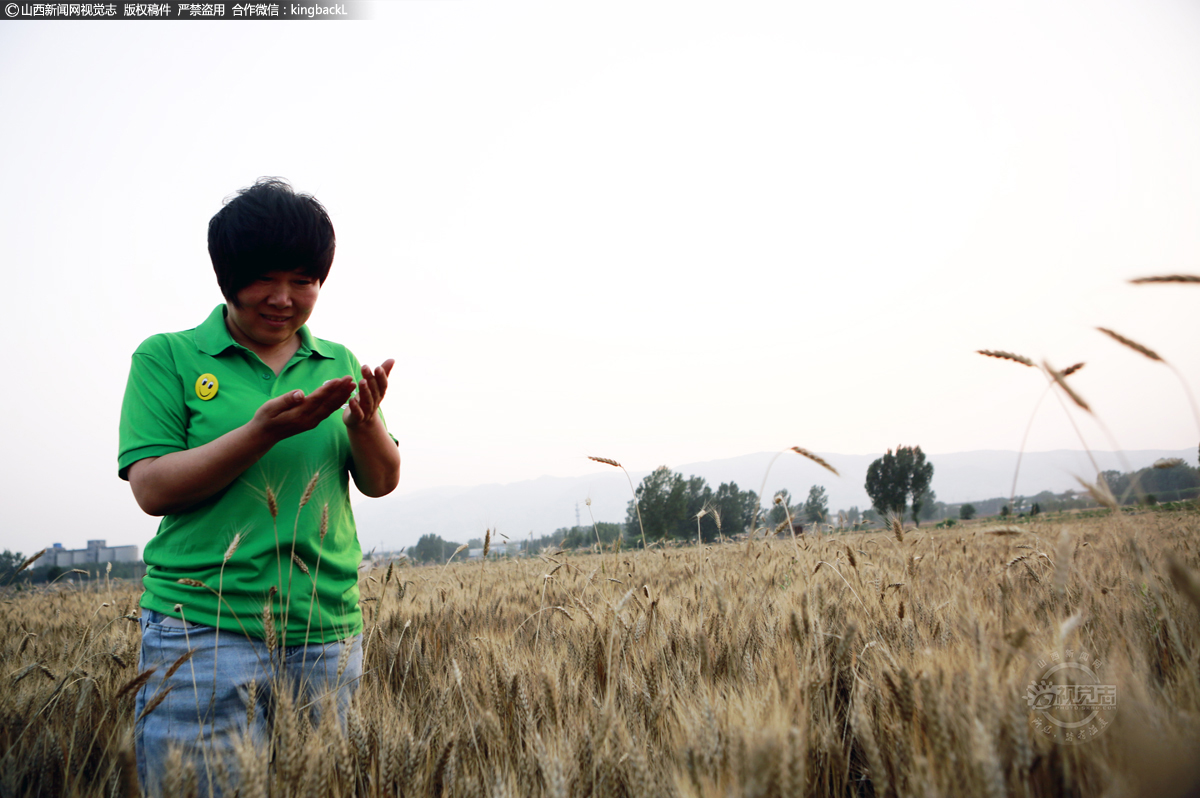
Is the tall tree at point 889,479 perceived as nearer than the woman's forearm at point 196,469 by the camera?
No

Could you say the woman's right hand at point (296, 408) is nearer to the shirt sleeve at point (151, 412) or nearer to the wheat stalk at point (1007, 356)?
the shirt sleeve at point (151, 412)

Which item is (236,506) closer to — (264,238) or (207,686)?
(207,686)

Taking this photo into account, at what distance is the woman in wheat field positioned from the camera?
166 cm

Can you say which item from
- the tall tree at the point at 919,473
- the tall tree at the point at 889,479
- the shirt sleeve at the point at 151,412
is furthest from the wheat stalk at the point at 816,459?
the tall tree at the point at 919,473

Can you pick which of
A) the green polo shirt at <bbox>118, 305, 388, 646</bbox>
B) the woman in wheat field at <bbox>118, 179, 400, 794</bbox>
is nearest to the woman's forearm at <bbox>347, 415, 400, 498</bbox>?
the woman in wheat field at <bbox>118, 179, 400, 794</bbox>

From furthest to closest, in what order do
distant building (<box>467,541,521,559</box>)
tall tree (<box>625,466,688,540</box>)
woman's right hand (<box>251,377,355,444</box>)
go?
tall tree (<box>625,466,688,540</box>) < distant building (<box>467,541,521,559</box>) < woman's right hand (<box>251,377,355,444</box>)

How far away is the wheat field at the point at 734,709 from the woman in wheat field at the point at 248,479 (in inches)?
8.8

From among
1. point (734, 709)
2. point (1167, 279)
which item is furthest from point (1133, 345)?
point (734, 709)

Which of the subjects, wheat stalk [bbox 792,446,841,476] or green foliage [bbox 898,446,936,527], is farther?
green foliage [bbox 898,446,936,527]

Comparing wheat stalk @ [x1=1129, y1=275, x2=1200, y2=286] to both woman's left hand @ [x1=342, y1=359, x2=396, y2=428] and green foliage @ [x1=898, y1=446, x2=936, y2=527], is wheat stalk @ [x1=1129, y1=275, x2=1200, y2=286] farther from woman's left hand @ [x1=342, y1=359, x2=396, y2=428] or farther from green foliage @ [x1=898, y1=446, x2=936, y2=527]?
green foliage @ [x1=898, y1=446, x2=936, y2=527]

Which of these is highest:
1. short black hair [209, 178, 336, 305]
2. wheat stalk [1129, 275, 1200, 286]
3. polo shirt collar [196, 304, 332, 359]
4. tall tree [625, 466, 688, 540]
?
short black hair [209, 178, 336, 305]

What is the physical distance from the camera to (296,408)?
1625mm

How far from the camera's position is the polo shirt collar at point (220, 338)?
2037 mm

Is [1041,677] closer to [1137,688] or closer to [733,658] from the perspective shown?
[1137,688]
